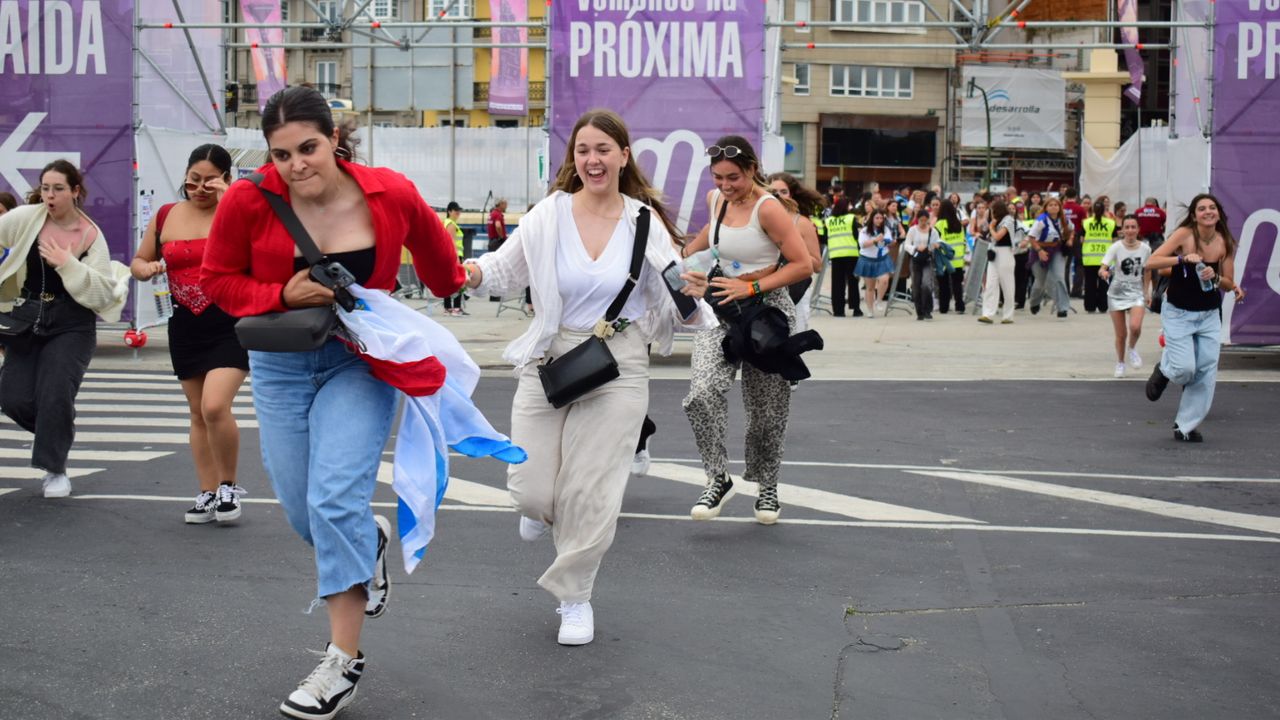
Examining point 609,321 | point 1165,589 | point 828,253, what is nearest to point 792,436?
point 1165,589

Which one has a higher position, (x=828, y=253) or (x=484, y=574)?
(x=828, y=253)

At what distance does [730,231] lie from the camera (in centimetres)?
760

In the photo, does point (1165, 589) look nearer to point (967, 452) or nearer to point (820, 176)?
point (967, 452)

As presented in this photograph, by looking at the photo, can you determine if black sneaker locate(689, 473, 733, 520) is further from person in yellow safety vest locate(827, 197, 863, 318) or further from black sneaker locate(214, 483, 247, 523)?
person in yellow safety vest locate(827, 197, 863, 318)

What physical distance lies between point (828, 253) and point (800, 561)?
17.5 meters

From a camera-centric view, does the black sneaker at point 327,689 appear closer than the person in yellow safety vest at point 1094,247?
Yes

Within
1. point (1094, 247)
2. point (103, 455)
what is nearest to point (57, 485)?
point (103, 455)

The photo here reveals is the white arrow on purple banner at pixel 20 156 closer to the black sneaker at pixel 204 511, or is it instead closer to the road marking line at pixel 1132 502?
the black sneaker at pixel 204 511

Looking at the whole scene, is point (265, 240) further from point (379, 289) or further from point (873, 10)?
point (873, 10)

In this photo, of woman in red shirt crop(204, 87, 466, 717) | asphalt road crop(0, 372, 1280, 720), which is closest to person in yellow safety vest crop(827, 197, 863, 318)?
asphalt road crop(0, 372, 1280, 720)

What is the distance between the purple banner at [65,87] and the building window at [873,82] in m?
50.6

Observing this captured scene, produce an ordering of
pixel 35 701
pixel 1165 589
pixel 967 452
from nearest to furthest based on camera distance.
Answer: pixel 35 701 → pixel 1165 589 → pixel 967 452

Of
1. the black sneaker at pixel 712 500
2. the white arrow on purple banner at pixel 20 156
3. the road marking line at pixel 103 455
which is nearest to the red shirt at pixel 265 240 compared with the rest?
the black sneaker at pixel 712 500

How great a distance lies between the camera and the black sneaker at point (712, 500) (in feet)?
25.1
